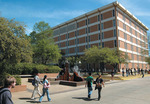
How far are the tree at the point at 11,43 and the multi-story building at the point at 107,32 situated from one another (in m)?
34.5

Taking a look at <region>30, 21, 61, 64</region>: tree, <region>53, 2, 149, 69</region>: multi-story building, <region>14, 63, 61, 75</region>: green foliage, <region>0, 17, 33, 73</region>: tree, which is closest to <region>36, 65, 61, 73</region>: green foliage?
<region>14, 63, 61, 75</region>: green foliage

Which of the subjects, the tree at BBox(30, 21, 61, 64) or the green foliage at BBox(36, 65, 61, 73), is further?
the tree at BBox(30, 21, 61, 64)

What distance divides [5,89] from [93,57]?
31.3 m

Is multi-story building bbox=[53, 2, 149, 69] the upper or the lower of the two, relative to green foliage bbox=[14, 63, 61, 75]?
upper

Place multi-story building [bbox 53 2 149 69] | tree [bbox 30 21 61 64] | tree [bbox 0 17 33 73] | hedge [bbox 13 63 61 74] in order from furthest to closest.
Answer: multi-story building [bbox 53 2 149 69] → tree [bbox 30 21 61 64] → hedge [bbox 13 63 61 74] → tree [bbox 0 17 33 73]

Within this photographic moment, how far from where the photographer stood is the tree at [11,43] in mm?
11644

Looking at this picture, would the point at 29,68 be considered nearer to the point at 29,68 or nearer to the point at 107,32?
the point at 29,68

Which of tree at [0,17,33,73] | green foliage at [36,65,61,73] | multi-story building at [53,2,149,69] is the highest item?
multi-story building at [53,2,149,69]

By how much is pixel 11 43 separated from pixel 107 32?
127ft

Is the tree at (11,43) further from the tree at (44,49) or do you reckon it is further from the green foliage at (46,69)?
the tree at (44,49)

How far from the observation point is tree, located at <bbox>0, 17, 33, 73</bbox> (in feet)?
38.2

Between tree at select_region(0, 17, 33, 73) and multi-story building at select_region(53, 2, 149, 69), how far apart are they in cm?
3447

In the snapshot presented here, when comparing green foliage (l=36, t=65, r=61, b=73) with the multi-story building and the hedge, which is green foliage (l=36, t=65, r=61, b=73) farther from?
the multi-story building

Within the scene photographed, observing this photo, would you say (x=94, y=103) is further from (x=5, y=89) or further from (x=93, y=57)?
(x=93, y=57)
